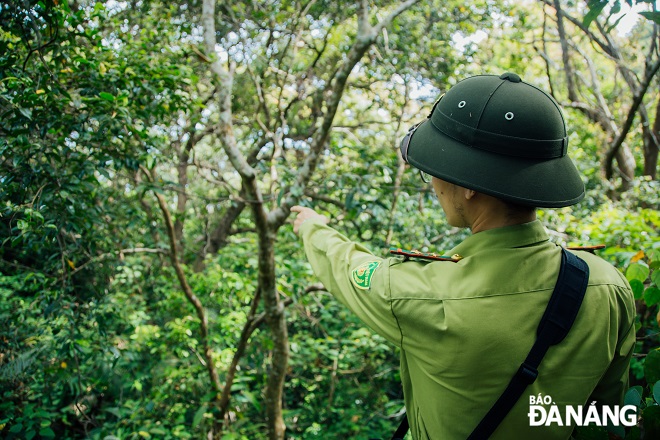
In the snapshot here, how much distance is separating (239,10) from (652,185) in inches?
233

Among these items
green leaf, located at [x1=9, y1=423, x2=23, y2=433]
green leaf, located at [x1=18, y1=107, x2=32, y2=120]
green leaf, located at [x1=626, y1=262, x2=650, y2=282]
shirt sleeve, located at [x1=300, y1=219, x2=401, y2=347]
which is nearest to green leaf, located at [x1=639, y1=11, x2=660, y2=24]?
green leaf, located at [x1=626, y1=262, x2=650, y2=282]

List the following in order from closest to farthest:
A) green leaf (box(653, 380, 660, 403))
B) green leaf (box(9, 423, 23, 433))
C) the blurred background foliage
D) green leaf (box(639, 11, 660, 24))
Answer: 1. green leaf (box(653, 380, 660, 403))
2. green leaf (box(639, 11, 660, 24))
3. the blurred background foliage
4. green leaf (box(9, 423, 23, 433))

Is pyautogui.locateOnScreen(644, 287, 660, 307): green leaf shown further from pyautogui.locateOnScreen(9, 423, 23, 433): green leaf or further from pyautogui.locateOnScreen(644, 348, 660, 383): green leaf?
pyautogui.locateOnScreen(9, 423, 23, 433): green leaf

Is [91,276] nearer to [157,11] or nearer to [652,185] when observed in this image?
[157,11]

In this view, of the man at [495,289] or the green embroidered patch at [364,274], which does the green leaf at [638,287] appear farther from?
the green embroidered patch at [364,274]

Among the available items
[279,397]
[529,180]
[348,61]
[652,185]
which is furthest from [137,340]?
[652,185]

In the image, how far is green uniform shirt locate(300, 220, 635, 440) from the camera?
3.59ft

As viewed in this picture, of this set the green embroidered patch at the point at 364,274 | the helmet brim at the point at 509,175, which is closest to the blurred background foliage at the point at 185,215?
the helmet brim at the point at 509,175

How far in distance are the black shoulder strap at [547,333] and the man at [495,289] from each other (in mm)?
16

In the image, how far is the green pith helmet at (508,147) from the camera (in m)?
1.15

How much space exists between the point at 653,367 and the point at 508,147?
2.08 feet

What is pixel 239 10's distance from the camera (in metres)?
5.15

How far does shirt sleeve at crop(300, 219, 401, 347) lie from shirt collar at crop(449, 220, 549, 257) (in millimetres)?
244

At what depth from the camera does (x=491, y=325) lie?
1088 millimetres
